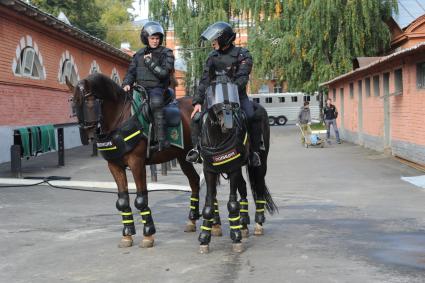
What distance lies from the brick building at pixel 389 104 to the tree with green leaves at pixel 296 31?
197cm

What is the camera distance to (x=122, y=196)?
6.94 metres

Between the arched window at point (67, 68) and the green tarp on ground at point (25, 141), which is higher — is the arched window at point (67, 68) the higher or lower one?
the higher one

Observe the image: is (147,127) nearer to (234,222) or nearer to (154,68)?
(154,68)

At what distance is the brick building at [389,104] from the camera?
1636cm

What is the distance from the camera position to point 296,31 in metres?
30.2

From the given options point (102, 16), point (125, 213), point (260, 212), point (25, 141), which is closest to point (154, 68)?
point (125, 213)

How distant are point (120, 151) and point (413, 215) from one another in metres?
4.65

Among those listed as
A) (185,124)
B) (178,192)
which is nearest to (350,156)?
(178,192)

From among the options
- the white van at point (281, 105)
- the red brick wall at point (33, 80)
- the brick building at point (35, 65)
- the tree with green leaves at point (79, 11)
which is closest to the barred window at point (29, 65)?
the brick building at point (35, 65)

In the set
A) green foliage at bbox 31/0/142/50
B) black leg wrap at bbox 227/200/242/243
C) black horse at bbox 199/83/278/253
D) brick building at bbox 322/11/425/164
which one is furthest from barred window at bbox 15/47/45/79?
green foliage at bbox 31/0/142/50

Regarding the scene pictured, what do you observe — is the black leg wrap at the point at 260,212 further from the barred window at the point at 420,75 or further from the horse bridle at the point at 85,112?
the barred window at the point at 420,75

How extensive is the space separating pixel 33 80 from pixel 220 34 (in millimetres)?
16348

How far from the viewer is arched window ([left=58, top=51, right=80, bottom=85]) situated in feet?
82.1

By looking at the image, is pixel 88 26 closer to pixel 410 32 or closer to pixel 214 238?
pixel 410 32
